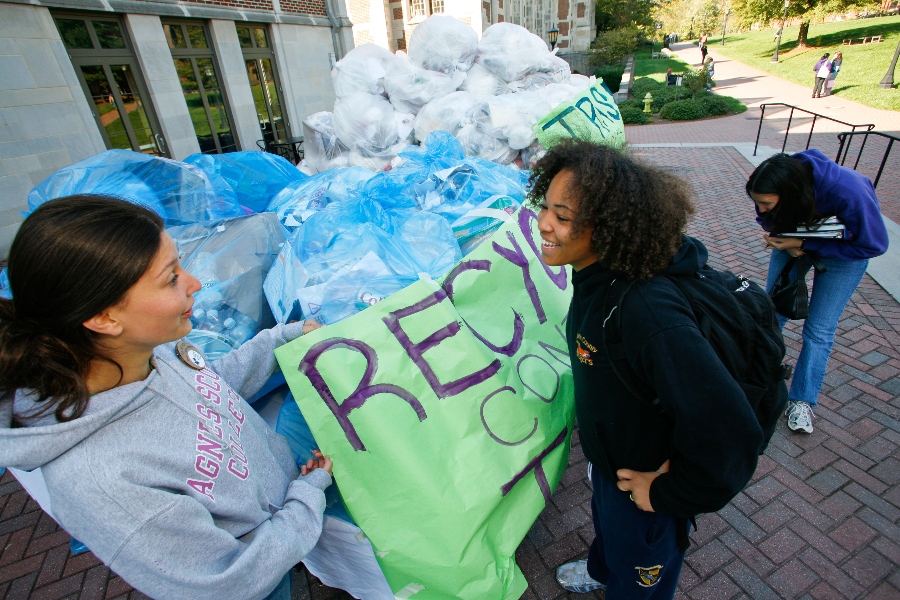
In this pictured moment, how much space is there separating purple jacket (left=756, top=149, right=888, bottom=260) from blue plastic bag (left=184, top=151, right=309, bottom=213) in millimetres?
3063

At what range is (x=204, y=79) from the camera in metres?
8.91

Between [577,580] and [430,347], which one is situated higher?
[430,347]

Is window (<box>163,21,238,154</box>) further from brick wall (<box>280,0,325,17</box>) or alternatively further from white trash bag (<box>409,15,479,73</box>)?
white trash bag (<box>409,15,479,73</box>)

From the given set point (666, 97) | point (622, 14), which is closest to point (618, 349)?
point (666, 97)

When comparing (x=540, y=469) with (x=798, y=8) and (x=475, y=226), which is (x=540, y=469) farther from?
(x=798, y=8)

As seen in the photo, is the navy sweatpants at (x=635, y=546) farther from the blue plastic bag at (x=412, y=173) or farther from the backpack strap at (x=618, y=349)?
the blue plastic bag at (x=412, y=173)

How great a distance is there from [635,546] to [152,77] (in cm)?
941

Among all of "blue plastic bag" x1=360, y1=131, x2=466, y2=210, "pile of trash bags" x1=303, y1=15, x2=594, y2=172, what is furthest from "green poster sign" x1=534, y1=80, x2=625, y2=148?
"pile of trash bags" x1=303, y1=15, x2=594, y2=172

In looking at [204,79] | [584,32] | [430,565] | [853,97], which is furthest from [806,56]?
[430,565]

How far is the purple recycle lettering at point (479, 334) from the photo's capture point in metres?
1.75

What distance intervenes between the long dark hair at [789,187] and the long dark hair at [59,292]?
8.41 feet

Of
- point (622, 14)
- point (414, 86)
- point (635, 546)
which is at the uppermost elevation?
point (622, 14)

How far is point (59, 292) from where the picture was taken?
2.95ft

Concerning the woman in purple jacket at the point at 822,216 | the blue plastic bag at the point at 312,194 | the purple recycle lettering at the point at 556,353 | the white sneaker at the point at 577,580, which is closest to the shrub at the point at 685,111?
the woman in purple jacket at the point at 822,216
